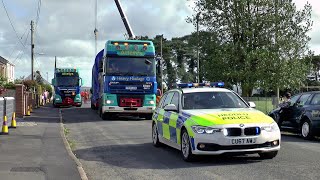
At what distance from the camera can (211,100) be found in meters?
10.7

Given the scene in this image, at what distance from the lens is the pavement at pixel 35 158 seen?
826cm

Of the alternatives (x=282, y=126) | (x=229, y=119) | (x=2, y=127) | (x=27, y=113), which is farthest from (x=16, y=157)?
(x=27, y=113)

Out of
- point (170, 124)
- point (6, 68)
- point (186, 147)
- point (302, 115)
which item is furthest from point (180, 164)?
point (6, 68)

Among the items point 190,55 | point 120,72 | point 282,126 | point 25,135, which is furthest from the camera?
point 190,55

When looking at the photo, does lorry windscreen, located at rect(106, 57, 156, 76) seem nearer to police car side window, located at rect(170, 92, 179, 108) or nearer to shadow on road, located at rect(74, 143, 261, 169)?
shadow on road, located at rect(74, 143, 261, 169)

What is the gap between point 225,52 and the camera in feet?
112

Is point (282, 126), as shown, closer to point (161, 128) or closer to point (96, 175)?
point (161, 128)

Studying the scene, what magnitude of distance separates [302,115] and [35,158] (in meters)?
8.44

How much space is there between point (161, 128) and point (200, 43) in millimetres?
25167

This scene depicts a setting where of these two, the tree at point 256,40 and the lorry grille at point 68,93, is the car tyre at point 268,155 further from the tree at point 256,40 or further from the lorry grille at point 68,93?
the lorry grille at point 68,93

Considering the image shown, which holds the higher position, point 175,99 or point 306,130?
point 175,99

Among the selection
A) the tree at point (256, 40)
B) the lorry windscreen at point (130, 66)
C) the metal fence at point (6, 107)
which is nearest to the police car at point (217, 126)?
the metal fence at point (6, 107)

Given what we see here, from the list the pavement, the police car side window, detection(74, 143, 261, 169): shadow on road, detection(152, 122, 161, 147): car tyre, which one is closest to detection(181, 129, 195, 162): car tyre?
detection(74, 143, 261, 169): shadow on road

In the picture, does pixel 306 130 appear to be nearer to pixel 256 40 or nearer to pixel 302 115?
pixel 302 115
